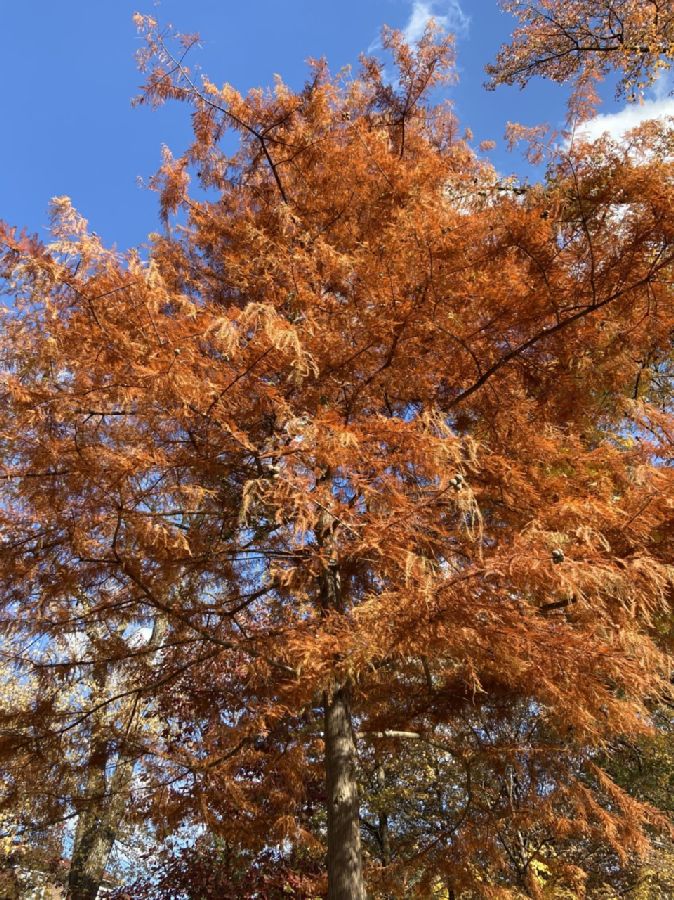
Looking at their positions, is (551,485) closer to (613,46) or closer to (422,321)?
(422,321)

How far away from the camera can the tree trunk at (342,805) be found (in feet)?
12.6

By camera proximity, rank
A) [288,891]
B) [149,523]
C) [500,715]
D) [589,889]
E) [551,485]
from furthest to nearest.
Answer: [589,889], [288,891], [500,715], [551,485], [149,523]

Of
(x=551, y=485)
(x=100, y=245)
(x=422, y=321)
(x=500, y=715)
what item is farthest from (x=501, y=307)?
(x=500, y=715)

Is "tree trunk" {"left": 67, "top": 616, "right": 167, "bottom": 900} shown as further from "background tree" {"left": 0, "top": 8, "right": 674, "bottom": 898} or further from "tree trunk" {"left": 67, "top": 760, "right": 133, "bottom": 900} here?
"background tree" {"left": 0, "top": 8, "right": 674, "bottom": 898}

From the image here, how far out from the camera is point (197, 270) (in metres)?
6.62

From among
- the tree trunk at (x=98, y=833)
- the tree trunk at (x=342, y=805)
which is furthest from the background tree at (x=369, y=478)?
the tree trunk at (x=98, y=833)

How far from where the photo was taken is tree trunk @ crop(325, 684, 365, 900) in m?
3.85

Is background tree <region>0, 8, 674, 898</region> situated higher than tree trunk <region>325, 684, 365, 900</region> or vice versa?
background tree <region>0, 8, 674, 898</region>

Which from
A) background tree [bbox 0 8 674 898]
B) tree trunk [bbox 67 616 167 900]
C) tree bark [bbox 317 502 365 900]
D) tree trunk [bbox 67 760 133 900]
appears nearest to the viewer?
background tree [bbox 0 8 674 898]

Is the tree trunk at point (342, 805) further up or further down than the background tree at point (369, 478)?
further down

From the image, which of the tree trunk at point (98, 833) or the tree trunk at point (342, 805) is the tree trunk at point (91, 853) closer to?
the tree trunk at point (98, 833)

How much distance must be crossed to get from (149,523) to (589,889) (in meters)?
8.03

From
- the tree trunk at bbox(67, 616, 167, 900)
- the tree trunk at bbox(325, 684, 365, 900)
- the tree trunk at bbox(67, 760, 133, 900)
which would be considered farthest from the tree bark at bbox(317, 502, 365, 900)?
the tree trunk at bbox(67, 760, 133, 900)

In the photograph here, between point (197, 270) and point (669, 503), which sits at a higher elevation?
point (197, 270)
